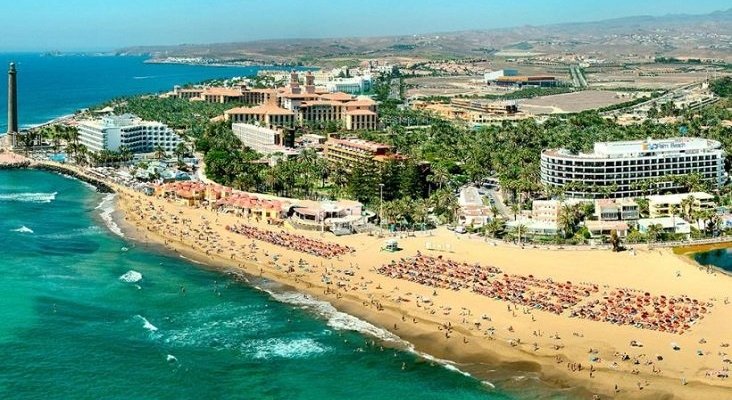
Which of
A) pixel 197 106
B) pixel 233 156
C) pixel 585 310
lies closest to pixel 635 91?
pixel 197 106

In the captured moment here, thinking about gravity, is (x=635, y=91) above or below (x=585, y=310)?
above

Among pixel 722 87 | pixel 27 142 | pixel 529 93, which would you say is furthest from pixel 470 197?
pixel 722 87

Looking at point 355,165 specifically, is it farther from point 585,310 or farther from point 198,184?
point 585,310

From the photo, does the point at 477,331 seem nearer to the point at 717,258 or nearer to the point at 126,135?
the point at 717,258

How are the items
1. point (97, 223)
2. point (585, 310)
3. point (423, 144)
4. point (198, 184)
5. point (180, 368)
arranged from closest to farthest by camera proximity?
1. point (180, 368)
2. point (585, 310)
3. point (97, 223)
4. point (198, 184)
5. point (423, 144)

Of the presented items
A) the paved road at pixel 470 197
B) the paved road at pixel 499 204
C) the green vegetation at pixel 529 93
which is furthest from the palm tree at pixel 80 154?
the green vegetation at pixel 529 93

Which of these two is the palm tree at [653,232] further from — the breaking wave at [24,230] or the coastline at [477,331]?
the breaking wave at [24,230]
